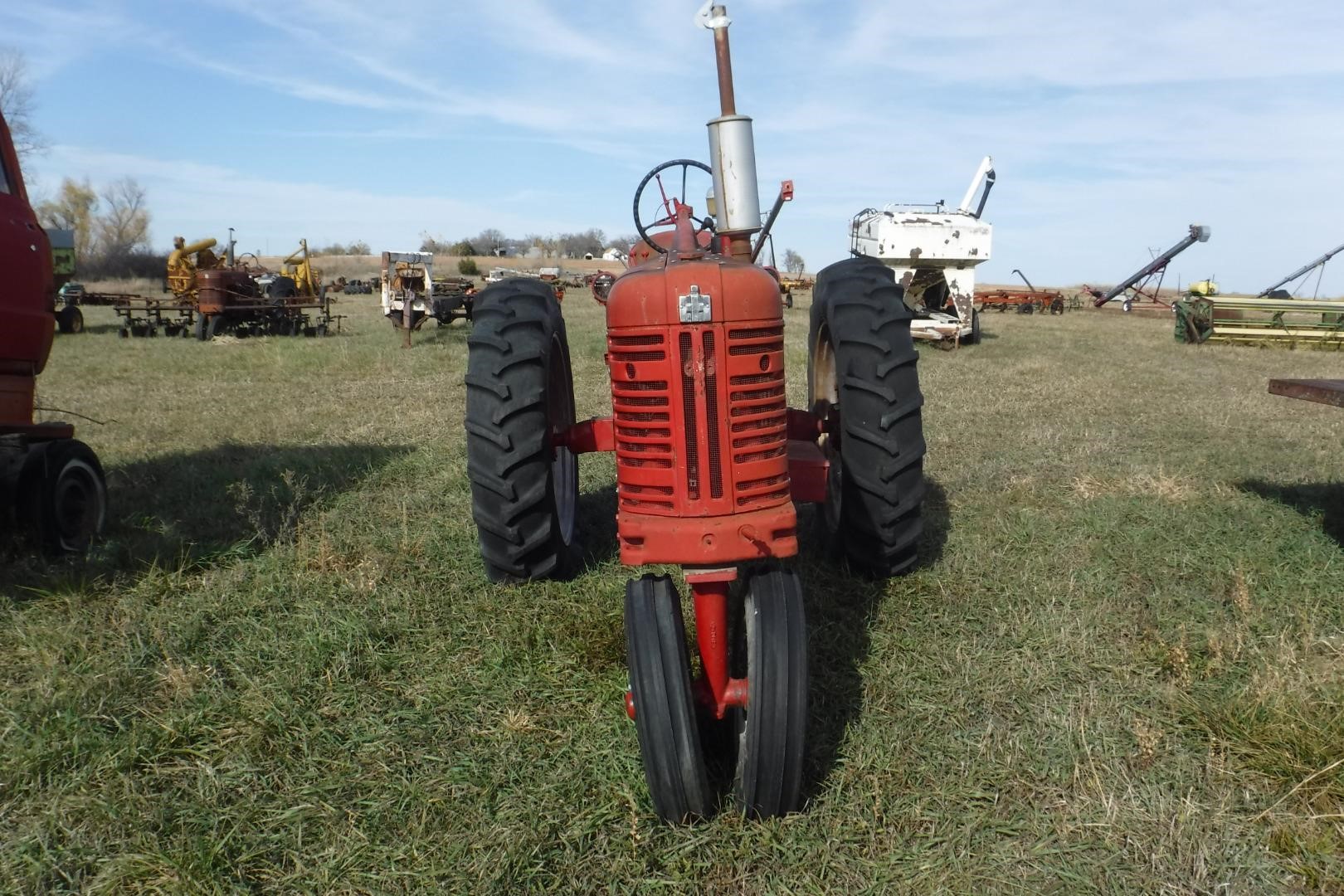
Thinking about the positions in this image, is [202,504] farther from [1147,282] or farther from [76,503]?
[1147,282]

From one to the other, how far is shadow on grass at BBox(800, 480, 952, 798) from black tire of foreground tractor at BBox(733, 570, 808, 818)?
229mm

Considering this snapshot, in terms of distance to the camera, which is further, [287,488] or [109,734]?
[287,488]

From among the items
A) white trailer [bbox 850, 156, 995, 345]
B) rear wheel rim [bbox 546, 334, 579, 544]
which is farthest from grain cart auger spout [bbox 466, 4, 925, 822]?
white trailer [bbox 850, 156, 995, 345]

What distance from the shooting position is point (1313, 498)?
215 inches

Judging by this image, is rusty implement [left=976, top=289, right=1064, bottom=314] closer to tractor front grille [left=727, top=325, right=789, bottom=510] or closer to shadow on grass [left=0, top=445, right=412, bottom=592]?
shadow on grass [left=0, top=445, right=412, bottom=592]

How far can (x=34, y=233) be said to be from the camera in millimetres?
4516

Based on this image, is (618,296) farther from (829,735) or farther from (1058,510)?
(1058,510)

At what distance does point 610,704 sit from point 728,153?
211cm

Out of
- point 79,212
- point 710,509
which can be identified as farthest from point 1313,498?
point 79,212

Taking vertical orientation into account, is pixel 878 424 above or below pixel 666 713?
above

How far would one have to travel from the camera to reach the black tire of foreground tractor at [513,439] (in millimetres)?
3748

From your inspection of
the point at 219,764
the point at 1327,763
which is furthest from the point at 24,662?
the point at 1327,763

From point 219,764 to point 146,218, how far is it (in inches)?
2867

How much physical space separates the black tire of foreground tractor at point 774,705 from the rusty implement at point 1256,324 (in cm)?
1574
